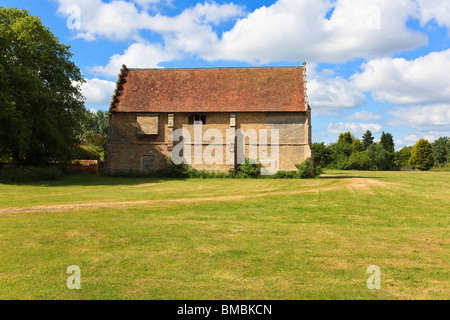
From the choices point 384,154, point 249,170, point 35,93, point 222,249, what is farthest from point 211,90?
point 384,154

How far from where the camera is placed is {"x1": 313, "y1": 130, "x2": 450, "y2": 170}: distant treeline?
7014 cm

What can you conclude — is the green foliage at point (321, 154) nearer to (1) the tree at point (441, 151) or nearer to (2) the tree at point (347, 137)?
(2) the tree at point (347, 137)

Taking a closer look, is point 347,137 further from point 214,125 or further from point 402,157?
point 214,125

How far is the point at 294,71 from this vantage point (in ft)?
125

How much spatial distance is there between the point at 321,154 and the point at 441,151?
90375mm

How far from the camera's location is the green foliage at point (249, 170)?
34875mm

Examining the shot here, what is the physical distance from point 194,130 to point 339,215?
23.6 m

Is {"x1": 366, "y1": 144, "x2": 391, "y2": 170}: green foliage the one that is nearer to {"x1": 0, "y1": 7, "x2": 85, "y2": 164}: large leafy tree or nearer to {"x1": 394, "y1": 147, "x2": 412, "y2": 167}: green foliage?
{"x1": 394, "y1": 147, "x2": 412, "y2": 167}: green foliage

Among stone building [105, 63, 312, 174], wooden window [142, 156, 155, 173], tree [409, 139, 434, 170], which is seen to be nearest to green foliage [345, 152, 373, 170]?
tree [409, 139, 434, 170]

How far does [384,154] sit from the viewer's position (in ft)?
261

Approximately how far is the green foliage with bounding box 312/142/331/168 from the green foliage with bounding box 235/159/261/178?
5588mm

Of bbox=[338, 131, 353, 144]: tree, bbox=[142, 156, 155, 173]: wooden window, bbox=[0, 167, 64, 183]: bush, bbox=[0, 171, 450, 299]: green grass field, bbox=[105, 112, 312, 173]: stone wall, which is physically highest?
bbox=[338, 131, 353, 144]: tree
